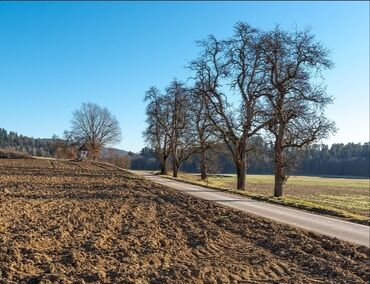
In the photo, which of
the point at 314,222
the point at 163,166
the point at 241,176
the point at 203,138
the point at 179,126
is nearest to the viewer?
the point at 314,222

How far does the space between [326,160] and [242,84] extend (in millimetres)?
130023

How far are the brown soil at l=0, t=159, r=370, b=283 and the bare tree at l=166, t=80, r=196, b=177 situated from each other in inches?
1509

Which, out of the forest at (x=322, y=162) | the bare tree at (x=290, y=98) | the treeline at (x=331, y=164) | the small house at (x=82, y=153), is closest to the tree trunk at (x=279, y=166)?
the bare tree at (x=290, y=98)

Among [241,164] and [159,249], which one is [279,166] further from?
[159,249]

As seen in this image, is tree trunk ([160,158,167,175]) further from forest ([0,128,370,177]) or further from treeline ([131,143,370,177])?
treeline ([131,143,370,177])

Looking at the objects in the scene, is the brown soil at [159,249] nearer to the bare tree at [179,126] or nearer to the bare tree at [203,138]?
the bare tree at [203,138]

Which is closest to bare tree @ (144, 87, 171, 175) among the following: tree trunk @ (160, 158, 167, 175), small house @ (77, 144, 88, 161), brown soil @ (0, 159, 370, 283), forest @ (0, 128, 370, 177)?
tree trunk @ (160, 158, 167, 175)

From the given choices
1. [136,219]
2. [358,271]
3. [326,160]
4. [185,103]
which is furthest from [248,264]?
[326,160]

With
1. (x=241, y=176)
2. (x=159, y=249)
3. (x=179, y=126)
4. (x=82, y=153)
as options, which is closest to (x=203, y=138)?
(x=179, y=126)

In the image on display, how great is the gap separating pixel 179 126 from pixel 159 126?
5.64 meters

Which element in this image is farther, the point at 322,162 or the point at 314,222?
the point at 322,162

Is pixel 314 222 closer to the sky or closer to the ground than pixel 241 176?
closer to the ground

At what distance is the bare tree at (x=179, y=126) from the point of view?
56219 mm

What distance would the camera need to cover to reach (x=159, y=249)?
434 inches
